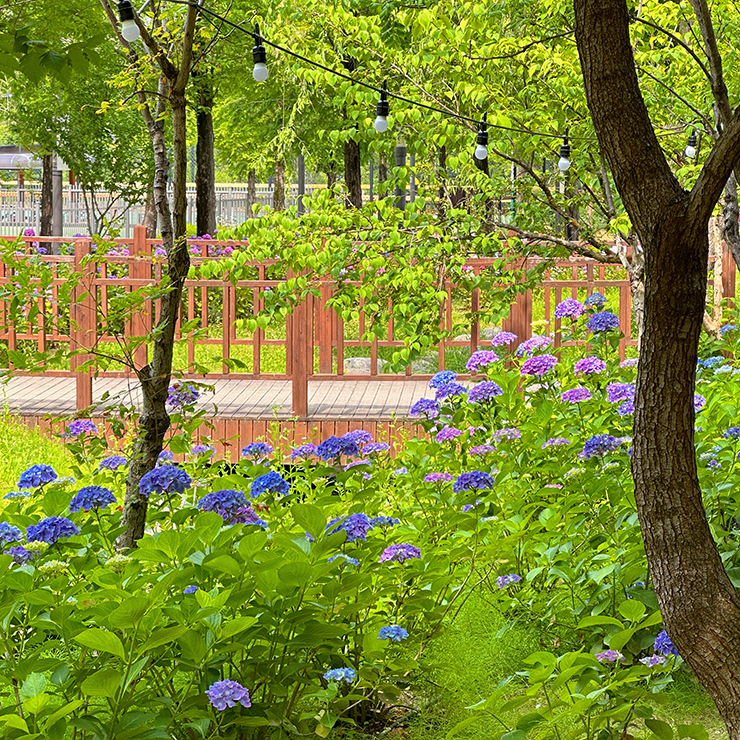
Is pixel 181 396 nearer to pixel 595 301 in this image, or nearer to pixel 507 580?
pixel 507 580

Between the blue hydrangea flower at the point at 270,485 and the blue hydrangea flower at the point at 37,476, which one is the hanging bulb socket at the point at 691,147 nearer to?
the blue hydrangea flower at the point at 270,485

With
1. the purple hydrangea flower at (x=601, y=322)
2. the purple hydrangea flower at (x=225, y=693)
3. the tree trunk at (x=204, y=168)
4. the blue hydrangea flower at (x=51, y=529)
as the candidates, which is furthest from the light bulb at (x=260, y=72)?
the tree trunk at (x=204, y=168)

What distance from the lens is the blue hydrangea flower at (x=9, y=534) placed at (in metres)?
2.76

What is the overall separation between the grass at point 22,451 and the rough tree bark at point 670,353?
512 cm

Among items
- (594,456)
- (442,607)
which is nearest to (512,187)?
(594,456)

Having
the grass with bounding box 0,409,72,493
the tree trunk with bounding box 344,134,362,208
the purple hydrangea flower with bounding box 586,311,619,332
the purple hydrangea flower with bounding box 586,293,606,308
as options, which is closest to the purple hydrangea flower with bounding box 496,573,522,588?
the purple hydrangea flower with bounding box 586,311,619,332

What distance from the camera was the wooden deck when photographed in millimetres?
8680

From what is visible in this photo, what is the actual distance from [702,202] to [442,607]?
141 cm

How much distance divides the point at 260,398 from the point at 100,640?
296 inches

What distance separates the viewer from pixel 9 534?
2.77 m

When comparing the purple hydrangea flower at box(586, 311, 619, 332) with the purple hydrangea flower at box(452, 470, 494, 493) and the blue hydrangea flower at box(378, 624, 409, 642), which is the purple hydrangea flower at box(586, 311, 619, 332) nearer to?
the purple hydrangea flower at box(452, 470, 494, 493)

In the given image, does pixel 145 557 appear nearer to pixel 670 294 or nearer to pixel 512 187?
pixel 670 294

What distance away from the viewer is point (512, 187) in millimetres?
7730

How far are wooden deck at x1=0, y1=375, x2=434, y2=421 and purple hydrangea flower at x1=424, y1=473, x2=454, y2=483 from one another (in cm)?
443
